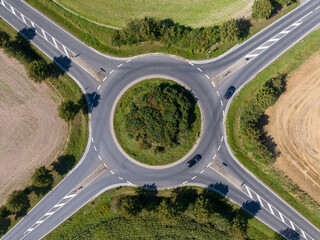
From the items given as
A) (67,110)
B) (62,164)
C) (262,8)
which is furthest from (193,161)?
(262,8)

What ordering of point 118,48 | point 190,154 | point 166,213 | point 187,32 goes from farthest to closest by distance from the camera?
point 118,48 → point 190,154 → point 187,32 → point 166,213

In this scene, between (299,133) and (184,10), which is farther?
(184,10)

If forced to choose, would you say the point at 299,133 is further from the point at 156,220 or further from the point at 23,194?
the point at 23,194

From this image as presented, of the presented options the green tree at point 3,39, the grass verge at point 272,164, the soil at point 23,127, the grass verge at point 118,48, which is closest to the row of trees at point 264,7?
the grass verge at point 118,48

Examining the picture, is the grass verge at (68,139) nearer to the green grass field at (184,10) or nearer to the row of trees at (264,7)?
the green grass field at (184,10)

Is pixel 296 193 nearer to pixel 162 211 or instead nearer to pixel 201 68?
pixel 162 211

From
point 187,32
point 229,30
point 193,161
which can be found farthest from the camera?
point 193,161

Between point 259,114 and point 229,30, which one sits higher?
point 229,30

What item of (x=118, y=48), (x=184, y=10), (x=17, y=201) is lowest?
(x=17, y=201)
